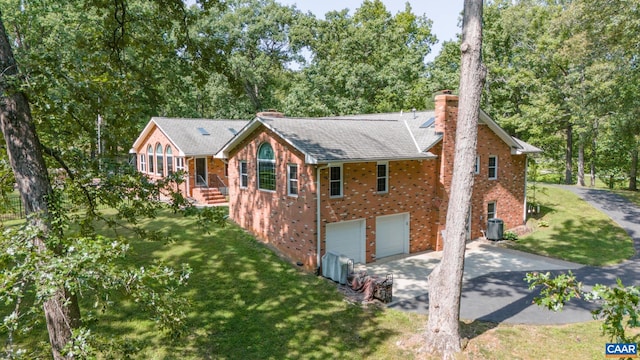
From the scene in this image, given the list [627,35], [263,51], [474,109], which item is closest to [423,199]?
[474,109]

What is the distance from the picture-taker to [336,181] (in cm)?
1530

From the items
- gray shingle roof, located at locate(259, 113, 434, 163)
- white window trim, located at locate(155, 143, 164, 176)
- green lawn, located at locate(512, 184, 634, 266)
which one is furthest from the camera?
white window trim, located at locate(155, 143, 164, 176)

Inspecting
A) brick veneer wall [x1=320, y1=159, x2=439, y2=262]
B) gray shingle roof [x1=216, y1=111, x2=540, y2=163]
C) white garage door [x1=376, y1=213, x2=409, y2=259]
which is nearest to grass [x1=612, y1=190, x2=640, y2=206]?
gray shingle roof [x1=216, y1=111, x2=540, y2=163]

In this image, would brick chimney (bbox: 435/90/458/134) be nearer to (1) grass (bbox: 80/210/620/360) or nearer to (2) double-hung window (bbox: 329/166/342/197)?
(2) double-hung window (bbox: 329/166/342/197)

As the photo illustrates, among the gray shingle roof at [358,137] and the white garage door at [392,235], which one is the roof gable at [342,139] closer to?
the gray shingle roof at [358,137]

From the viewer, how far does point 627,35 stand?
18.9 metres

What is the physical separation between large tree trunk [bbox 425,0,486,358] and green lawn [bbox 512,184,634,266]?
10485mm

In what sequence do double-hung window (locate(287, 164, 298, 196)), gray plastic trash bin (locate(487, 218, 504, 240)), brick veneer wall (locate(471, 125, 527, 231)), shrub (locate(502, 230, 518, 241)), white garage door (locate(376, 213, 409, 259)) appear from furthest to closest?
shrub (locate(502, 230, 518, 241)) < brick veneer wall (locate(471, 125, 527, 231)) < gray plastic trash bin (locate(487, 218, 504, 240)) < white garage door (locate(376, 213, 409, 259)) < double-hung window (locate(287, 164, 298, 196))

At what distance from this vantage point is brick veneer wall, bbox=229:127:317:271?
1474cm

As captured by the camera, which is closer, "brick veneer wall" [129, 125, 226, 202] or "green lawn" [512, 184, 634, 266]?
"green lawn" [512, 184, 634, 266]

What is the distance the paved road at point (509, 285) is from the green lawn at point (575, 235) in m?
0.69

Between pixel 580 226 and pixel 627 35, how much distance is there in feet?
32.4

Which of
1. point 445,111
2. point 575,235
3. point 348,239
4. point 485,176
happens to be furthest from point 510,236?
point 348,239

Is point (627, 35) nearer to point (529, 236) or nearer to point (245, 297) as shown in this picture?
point (529, 236)
